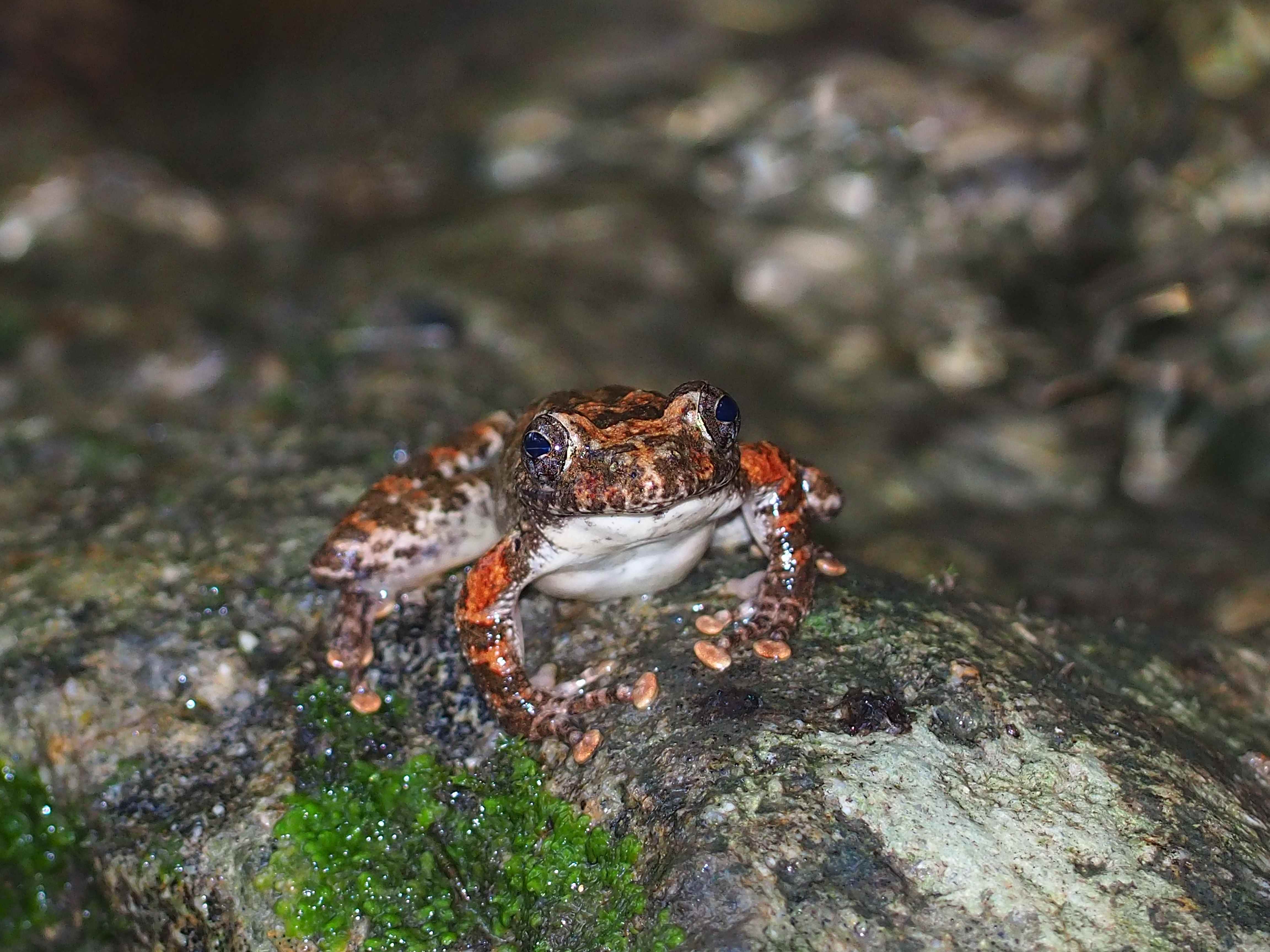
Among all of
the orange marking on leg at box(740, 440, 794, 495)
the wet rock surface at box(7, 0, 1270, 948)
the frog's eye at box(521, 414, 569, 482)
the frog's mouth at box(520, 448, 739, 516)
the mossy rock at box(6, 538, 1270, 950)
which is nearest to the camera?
the mossy rock at box(6, 538, 1270, 950)

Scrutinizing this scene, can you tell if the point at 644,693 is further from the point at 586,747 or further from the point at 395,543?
the point at 395,543

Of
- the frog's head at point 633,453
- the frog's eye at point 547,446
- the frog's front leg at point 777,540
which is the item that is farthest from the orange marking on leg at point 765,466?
the frog's eye at point 547,446

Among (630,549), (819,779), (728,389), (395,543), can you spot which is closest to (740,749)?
(819,779)

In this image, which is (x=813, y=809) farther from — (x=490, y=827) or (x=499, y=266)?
(x=499, y=266)

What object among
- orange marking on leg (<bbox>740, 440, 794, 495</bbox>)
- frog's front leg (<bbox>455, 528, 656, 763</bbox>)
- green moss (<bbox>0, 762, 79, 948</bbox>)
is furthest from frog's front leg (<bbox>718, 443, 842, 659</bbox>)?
green moss (<bbox>0, 762, 79, 948</bbox>)

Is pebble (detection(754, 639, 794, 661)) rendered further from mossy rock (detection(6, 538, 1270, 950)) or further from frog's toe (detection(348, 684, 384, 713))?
frog's toe (detection(348, 684, 384, 713))

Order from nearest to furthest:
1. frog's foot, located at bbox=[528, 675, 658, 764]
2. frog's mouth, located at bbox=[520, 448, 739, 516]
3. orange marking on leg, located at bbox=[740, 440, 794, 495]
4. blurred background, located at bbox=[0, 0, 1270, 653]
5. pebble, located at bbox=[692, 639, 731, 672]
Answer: frog's mouth, located at bbox=[520, 448, 739, 516]
frog's foot, located at bbox=[528, 675, 658, 764]
pebble, located at bbox=[692, 639, 731, 672]
orange marking on leg, located at bbox=[740, 440, 794, 495]
blurred background, located at bbox=[0, 0, 1270, 653]

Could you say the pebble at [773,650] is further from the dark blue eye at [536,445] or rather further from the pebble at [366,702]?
the pebble at [366,702]
